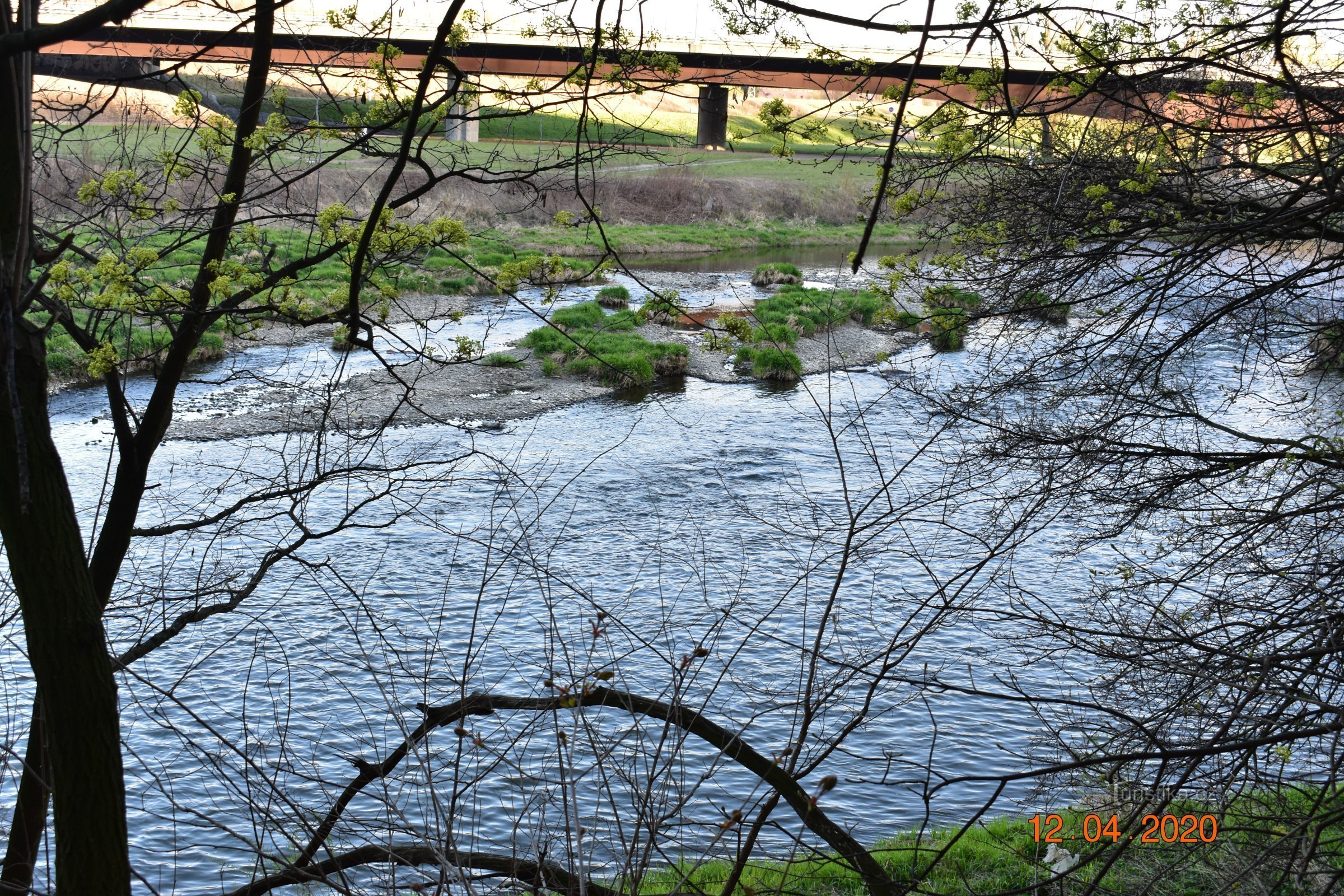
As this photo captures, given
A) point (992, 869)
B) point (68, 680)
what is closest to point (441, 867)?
point (68, 680)

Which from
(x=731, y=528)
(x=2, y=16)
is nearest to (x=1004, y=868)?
(x=731, y=528)

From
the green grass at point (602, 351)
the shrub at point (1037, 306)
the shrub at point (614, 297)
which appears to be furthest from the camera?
A: the shrub at point (614, 297)

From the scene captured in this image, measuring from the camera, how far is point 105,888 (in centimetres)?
300

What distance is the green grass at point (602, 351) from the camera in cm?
1922

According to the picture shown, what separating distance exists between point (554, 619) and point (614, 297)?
20898 millimetres

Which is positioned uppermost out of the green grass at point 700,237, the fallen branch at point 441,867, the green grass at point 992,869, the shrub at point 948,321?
the green grass at point 700,237

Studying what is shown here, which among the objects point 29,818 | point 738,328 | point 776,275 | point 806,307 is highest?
point 776,275

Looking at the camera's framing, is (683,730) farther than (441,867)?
Yes

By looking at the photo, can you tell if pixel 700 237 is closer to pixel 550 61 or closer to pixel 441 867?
pixel 550 61

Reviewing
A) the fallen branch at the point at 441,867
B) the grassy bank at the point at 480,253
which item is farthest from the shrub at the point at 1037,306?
the fallen branch at the point at 441,867

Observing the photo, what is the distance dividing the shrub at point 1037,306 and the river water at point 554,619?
103 cm

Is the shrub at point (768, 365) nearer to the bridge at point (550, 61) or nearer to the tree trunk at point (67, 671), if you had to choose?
the bridge at point (550, 61)

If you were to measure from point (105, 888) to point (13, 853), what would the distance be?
131 cm

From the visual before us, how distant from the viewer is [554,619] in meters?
4.94
